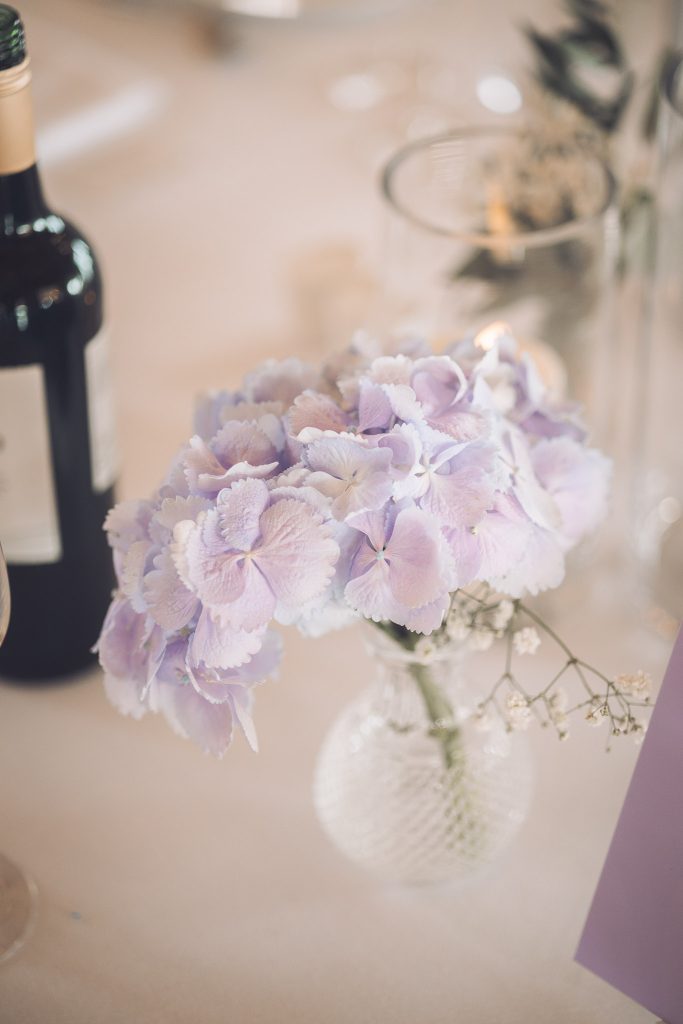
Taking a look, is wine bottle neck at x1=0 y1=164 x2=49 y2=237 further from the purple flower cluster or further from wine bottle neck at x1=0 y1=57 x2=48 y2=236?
the purple flower cluster

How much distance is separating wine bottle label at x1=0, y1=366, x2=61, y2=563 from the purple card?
320 millimetres

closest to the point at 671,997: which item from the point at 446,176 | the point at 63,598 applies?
the point at 63,598

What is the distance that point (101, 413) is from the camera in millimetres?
583

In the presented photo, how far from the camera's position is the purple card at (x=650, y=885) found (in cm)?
42

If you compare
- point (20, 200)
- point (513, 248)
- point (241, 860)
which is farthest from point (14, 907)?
point (513, 248)

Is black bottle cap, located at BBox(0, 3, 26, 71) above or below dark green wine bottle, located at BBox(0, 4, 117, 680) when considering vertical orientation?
above

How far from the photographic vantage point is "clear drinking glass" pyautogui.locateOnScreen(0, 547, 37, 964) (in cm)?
51

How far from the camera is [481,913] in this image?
1.74 ft

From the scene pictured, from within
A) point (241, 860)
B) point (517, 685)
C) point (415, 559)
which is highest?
point (415, 559)

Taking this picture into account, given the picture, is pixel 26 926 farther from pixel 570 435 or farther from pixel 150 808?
pixel 570 435

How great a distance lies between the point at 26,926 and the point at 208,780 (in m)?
0.12

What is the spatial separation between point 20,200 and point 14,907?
34 cm

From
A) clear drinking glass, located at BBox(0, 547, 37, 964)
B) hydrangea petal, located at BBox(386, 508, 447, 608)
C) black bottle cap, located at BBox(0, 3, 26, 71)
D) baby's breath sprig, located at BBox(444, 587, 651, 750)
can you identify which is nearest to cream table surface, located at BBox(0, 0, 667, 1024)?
clear drinking glass, located at BBox(0, 547, 37, 964)

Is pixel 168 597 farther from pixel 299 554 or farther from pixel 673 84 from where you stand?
pixel 673 84
